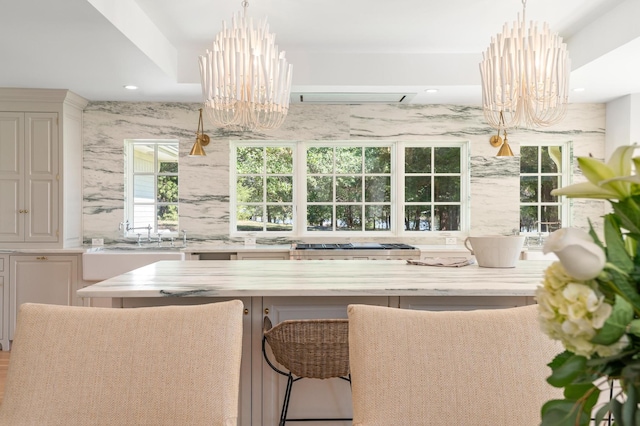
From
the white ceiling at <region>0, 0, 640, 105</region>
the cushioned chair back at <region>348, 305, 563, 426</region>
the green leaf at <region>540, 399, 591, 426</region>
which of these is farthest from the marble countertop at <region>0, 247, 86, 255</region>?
the green leaf at <region>540, 399, 591, 426</region>

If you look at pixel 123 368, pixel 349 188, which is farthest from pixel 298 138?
pixel 123 368

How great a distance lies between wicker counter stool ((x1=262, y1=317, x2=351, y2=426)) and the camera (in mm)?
1718

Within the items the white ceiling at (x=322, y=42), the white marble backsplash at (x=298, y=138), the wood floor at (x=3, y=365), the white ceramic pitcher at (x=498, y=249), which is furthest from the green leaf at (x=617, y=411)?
the white marble backsplash at (x=298, y=138)

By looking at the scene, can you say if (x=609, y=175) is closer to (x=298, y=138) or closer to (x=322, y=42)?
(x=322, y=42)

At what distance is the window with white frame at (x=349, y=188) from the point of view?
5098mm

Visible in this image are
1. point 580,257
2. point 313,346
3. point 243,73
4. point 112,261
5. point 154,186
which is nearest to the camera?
point 580,257

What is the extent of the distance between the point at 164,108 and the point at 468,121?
123 inches

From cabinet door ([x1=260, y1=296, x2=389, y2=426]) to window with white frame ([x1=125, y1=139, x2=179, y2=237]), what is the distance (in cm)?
340

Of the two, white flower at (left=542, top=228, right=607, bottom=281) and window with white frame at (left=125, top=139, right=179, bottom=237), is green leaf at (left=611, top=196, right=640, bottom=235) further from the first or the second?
window with white frame at (left=125, top=139, right=179, bottom=237)

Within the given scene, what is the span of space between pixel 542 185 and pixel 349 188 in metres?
2.07

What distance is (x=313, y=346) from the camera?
1730 mm

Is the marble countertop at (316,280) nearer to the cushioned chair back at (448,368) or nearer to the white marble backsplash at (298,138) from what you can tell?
the cushioned chair back at (448,368)

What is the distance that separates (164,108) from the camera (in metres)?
4.89

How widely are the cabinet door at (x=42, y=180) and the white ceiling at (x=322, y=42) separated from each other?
0.43 metres
